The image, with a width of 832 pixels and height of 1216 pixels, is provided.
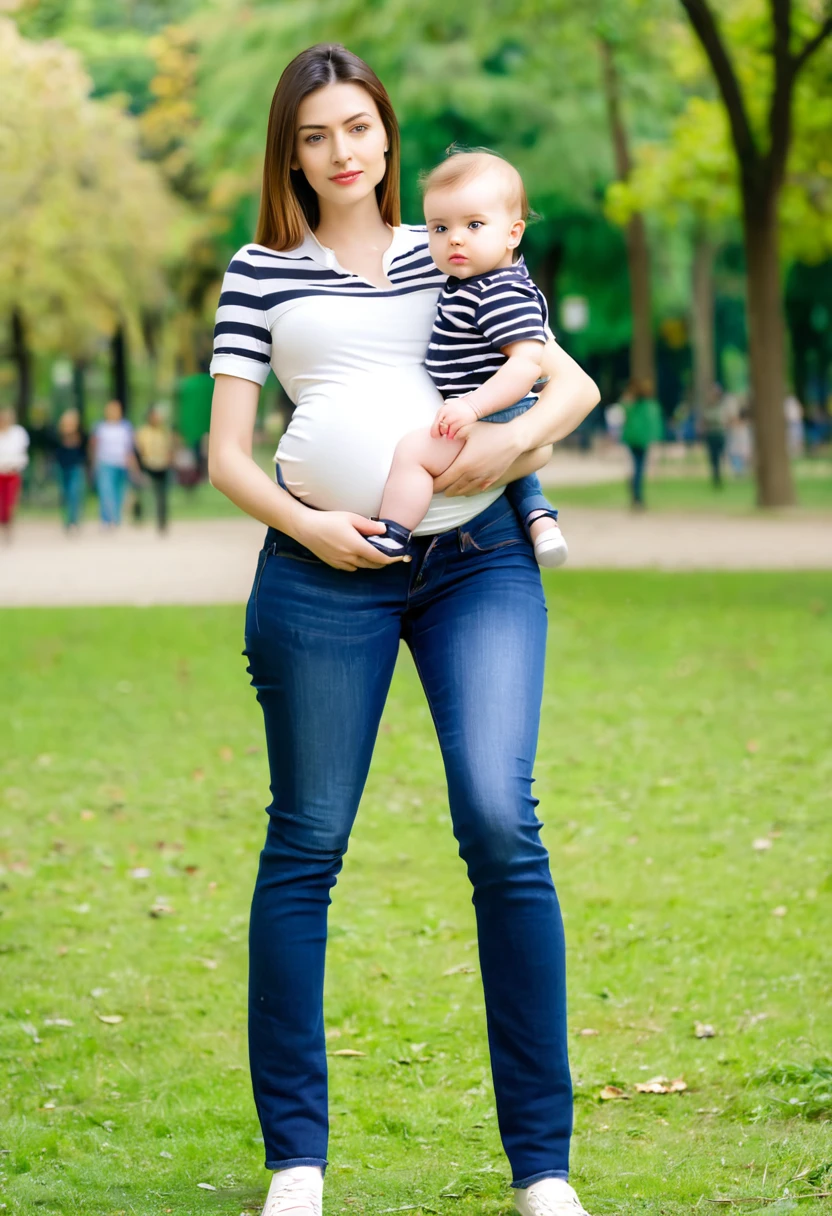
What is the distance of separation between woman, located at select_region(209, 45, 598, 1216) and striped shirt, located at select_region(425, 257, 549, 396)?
2.5 inches

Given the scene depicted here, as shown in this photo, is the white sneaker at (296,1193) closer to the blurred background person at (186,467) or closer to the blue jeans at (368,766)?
the blue jeans at (368,766)

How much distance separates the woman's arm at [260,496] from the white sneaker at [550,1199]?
43.0 inches

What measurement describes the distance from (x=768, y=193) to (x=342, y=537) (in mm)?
19923

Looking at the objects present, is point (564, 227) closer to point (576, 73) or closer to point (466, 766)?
point (576, 73)

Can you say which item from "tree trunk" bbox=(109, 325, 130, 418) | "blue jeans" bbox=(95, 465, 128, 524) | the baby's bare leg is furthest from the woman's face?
"tree trunk" bbox=(109, 325, 130, 418)

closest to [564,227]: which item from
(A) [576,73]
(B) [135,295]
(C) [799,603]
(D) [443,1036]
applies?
(A) [576,73]

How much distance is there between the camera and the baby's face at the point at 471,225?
10.2 feet

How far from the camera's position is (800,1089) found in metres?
4.05

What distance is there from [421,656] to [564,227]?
113 ft

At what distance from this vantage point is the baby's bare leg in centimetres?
310

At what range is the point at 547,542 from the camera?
318 centimetres

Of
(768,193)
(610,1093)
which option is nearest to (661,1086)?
(610,1093)

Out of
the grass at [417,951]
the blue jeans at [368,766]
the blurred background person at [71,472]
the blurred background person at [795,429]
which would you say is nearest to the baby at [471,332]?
the blue jeans at [368,766]

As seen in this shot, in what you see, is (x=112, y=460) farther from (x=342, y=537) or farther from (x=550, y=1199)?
(x=550, y=1199)
